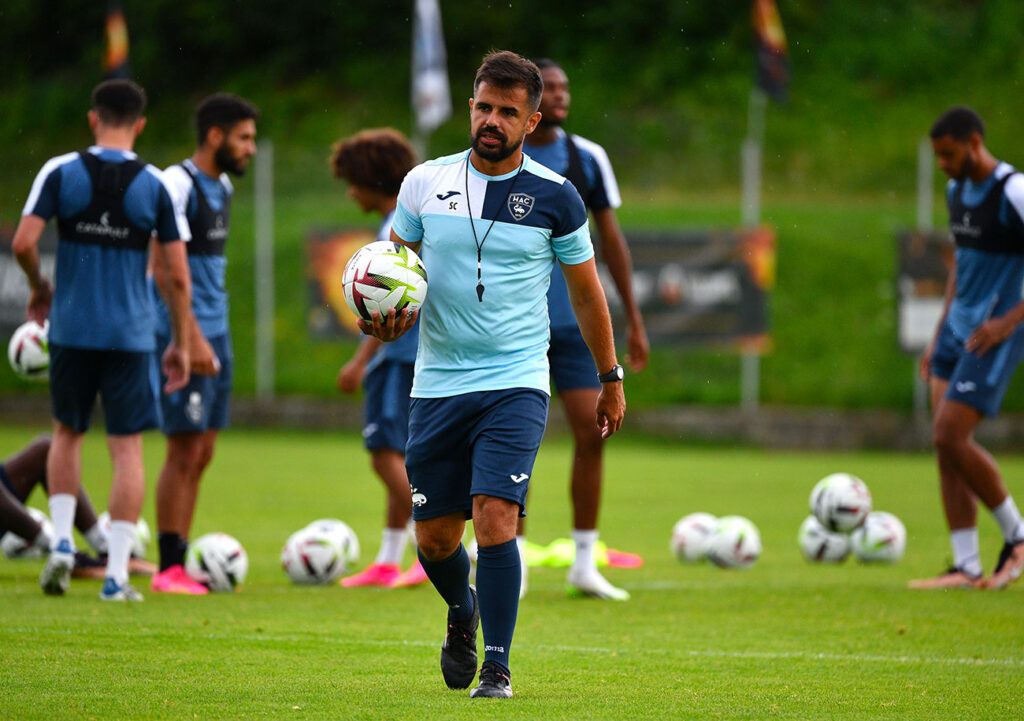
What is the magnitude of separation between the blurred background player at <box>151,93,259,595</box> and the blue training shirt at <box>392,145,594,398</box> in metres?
2.84

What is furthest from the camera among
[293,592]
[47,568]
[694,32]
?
[694,32]

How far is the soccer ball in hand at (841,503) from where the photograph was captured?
30.0ft

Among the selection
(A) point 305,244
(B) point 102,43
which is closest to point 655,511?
(A) point 305,244

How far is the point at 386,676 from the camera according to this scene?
18.0 feet

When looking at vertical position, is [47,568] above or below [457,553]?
below

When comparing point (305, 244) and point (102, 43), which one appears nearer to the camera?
point (305, 244)

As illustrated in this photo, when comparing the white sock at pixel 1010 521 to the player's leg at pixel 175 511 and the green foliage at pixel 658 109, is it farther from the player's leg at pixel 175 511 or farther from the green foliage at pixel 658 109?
the green foliage at pixel 658 109

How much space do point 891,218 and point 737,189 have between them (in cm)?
222

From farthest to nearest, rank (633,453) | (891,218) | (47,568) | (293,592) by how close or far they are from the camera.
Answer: (891,218) < (633,453) < (293,592) < (47,568)

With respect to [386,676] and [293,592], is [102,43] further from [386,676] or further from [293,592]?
[386,676]

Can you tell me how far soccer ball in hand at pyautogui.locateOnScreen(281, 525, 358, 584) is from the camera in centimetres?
834

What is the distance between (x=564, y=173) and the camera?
8.00m

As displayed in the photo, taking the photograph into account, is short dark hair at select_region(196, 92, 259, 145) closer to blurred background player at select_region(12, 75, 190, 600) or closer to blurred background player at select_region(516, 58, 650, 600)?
blurred background player at select_region(12, 75, 190, 600)

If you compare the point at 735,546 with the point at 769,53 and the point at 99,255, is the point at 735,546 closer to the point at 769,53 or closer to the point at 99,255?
the point at 99,255
